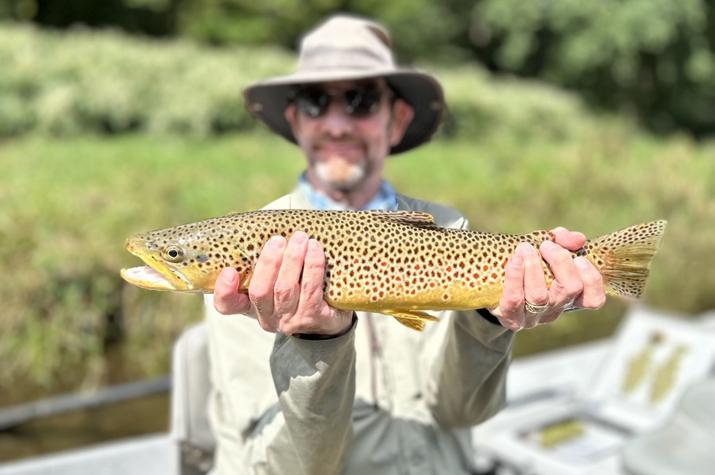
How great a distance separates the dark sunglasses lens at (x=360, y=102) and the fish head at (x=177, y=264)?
886 mm

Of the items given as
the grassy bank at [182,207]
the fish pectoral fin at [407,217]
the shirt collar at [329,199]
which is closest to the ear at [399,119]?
the shirt collar at [329,199]

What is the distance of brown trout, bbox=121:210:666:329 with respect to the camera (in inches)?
75.3

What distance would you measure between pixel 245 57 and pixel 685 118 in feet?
61.2

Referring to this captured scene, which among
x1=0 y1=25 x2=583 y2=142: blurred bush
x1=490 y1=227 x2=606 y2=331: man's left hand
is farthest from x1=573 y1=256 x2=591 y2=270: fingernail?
x1=0 y1=25 x2=583 y2=142: blurred bush

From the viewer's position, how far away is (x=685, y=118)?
2766 centimetres

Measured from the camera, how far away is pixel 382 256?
77.2 inches

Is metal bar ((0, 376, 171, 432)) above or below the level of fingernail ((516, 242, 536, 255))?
below

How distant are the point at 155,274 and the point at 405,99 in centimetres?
135

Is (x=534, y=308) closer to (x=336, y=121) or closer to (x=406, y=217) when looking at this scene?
(x=406, y=217)

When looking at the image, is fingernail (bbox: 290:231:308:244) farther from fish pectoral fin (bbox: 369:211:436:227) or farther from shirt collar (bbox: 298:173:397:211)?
shirt collar (bbox: 298:173:397:211)

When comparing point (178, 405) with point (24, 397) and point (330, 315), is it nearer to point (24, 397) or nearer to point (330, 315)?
point (330, 315)

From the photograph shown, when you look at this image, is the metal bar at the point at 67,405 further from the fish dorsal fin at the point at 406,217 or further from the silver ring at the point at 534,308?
the silver ring at the point at 534,308

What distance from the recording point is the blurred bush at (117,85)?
1172cm

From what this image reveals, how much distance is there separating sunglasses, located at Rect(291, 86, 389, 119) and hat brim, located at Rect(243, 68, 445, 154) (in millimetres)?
66
